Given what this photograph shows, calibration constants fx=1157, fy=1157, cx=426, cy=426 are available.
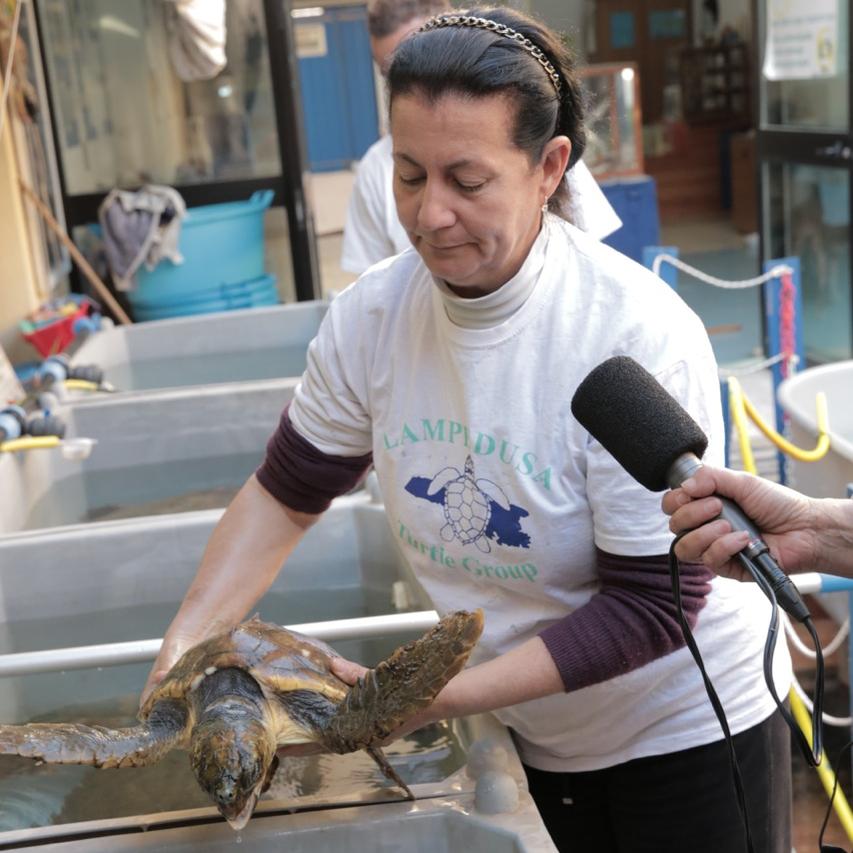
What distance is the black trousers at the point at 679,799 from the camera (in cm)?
121

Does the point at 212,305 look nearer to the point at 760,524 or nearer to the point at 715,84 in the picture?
the point at 760,524

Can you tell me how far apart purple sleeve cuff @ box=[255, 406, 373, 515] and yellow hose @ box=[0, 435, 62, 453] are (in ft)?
4.71

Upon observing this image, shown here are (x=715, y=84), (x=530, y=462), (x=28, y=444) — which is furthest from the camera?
(x=715, y=84)

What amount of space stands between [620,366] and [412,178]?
11.1 inches

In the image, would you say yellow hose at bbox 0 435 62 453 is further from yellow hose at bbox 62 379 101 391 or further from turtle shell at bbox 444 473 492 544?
turtle shell at bbox 444 473 492 544

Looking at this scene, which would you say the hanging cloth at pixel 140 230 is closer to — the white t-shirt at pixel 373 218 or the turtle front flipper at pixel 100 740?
the white t-shirt at pixel 373 218

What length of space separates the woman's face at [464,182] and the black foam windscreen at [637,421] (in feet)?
0.65


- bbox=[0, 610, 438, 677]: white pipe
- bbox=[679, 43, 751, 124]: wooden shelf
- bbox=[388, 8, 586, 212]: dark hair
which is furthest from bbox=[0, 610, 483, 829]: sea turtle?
bbox=[679, 43, 751, 124]: wooden shelf

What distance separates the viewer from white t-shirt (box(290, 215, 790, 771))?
3.51 feet

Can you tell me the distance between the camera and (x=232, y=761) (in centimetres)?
100

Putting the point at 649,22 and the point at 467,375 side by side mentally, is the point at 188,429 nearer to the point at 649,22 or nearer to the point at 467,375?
the point at 467,375

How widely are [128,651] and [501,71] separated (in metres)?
0.76

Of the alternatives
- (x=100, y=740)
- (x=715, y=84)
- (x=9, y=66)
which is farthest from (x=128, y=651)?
(x=715, y=84)

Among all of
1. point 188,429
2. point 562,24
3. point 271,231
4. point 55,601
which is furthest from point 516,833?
point 271,231
